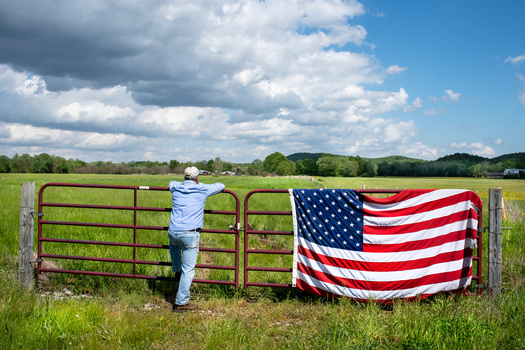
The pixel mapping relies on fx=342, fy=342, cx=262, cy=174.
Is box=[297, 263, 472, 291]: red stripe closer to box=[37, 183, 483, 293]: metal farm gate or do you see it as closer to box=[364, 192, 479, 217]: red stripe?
box=[37, 183, 483, 293]: metal farm gate

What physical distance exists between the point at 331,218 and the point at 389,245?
3.50 feet

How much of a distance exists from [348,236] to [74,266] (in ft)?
19.4

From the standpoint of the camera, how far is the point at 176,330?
190 inches

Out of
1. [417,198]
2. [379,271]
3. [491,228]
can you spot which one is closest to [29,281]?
[379,271]

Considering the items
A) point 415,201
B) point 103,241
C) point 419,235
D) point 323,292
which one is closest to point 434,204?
point 415,201

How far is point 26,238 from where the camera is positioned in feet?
21.7

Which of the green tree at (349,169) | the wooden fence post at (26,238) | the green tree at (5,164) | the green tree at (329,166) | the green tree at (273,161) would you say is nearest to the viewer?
the wooden fence post at (26,238)

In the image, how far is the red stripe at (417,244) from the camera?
19.1 feet

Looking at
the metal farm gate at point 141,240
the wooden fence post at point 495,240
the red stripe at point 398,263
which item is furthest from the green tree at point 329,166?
the red stripe at point 398,263

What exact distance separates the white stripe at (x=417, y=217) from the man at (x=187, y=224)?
267 centimetres

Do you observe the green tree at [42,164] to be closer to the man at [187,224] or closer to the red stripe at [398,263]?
the man at [187,224]

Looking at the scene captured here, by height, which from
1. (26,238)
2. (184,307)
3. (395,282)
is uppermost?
(26,238)

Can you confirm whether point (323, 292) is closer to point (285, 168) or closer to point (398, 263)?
point (398, 263)

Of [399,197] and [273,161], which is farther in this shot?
[273,161]
